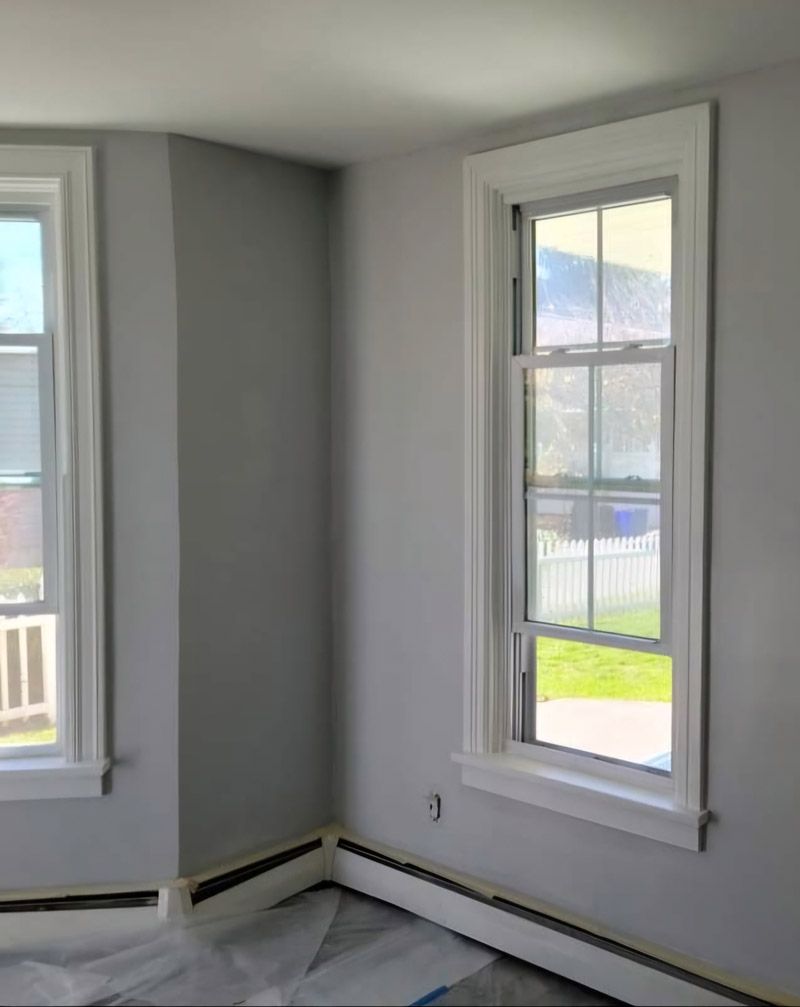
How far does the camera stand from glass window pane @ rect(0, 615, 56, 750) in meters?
3.16

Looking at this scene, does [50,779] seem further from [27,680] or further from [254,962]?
[254,962]

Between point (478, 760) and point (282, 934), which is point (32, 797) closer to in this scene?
point (282, 934)

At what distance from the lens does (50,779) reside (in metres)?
3.08

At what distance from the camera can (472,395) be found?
10.2 feet

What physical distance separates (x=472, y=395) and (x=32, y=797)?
1851mm

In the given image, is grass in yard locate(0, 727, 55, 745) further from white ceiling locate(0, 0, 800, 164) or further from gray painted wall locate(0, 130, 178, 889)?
white ceiling locate(0, 0, 800, 164)

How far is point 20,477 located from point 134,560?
1.47 ft

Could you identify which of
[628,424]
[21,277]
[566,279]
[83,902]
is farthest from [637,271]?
[83,902]

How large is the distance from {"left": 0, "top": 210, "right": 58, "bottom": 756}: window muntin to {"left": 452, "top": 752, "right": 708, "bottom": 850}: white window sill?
1389 millimetres

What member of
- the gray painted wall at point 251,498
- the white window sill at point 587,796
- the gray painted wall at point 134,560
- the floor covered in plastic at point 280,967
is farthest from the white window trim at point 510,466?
the gray painted wall at point 134,560

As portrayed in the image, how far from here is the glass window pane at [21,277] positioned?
3113mm

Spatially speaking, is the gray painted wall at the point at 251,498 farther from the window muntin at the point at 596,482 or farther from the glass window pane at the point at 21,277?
the window muntin at the point at 596,482

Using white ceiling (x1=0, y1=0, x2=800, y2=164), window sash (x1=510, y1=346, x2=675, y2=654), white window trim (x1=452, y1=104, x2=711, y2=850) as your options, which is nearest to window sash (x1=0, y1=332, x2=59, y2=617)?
white ceiling (x1=0, y1=0, x2=800, y2=164)

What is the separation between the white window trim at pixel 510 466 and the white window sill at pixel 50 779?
114 cm
